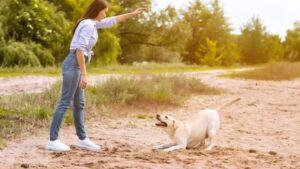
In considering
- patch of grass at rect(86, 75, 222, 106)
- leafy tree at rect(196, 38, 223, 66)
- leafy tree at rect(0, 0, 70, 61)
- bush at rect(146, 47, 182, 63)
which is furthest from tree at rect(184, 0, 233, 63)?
patch of grass at rect(86, 75, 222, 106)

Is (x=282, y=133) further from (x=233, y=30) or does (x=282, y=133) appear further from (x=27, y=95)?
(x=233, y=30)

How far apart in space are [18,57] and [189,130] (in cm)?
1698

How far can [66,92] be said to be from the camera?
7055 mm

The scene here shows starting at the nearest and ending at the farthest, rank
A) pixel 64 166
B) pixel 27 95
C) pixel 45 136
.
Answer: pixel 64 166, pixel 45 136, pixel 27 95

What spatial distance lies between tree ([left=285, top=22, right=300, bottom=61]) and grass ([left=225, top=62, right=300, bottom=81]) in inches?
1595

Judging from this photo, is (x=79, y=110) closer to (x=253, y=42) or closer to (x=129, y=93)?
(x=129, y=93)

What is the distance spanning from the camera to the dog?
782 centimetres

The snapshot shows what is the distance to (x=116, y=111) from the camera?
37.9 feet

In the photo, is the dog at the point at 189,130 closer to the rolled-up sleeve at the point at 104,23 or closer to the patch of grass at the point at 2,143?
the rolled-up sleeve at the point at 104,23

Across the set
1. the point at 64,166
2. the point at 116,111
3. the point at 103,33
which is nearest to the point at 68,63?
the point at 64,166

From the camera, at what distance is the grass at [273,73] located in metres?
26.7

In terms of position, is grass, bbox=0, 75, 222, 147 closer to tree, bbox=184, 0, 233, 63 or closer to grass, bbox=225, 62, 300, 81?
grass, bbox=225, 62, 300, 81

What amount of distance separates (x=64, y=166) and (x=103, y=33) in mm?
26387

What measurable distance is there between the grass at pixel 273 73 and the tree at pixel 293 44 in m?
40.5
